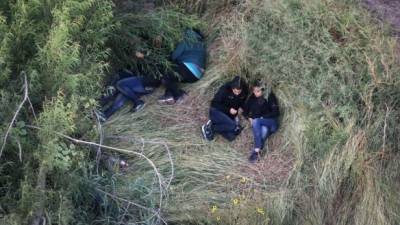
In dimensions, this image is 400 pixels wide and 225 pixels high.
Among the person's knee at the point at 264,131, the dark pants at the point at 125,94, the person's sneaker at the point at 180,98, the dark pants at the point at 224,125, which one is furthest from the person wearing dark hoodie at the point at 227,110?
the dark pants at the point at 125,94

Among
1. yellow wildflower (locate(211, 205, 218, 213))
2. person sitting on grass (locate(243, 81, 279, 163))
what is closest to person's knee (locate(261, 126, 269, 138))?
person sitting on grass (locate(243, 81, 279, 163))

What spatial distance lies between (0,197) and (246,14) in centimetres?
305

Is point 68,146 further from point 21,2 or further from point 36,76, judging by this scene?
point 21,2

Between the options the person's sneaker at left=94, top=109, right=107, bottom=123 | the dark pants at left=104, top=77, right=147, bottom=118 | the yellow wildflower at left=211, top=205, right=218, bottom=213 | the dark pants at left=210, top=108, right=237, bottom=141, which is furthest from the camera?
the dark pants at left=104, top=77, right=147, bottom=118

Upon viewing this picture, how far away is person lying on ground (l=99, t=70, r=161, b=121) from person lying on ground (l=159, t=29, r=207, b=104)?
177 millimetres

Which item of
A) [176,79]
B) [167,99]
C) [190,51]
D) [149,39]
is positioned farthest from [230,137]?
[149,39]

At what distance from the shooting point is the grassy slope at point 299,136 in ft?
18.3

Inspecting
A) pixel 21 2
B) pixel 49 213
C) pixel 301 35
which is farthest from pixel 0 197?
pixel 301 35

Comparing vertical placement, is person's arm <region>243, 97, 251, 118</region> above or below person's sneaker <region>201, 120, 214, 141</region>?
above

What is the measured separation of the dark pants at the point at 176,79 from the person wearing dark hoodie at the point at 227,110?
424 millimetres

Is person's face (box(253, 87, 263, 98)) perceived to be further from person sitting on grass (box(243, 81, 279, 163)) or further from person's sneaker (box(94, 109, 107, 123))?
person's sneaker (box(94, 109, 107, 123))

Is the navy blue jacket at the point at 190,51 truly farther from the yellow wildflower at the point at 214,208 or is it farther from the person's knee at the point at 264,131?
the yellow wildflower at the point at 214,208

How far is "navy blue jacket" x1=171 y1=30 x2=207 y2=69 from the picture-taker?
6453 mm

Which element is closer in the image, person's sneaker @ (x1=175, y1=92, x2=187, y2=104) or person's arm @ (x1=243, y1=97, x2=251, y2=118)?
person's arm @ (x1=243, y1=97, x2=251, y2=118)
